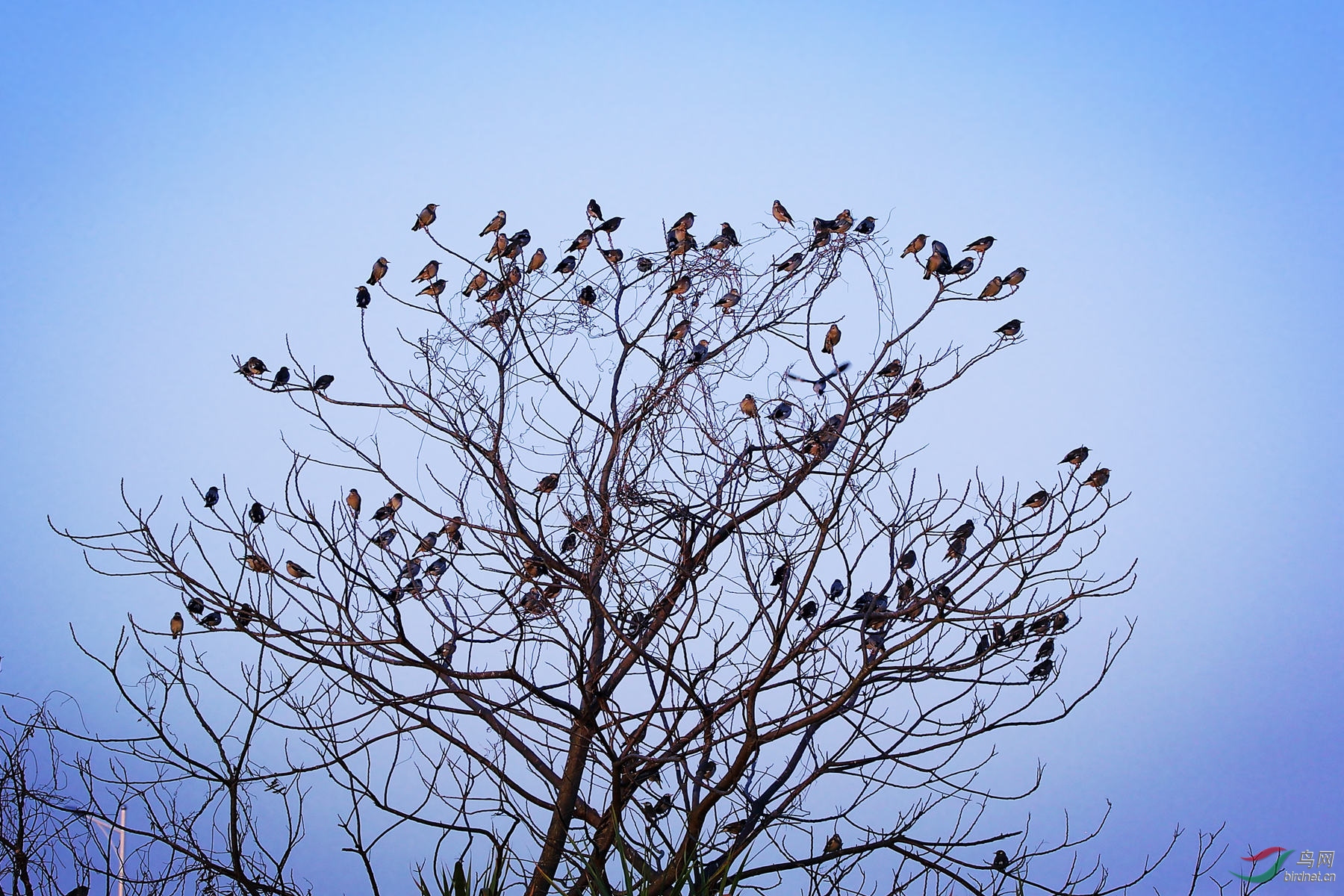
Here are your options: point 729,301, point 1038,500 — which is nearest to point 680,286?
point 729,301

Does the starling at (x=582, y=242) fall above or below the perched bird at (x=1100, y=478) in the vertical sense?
above

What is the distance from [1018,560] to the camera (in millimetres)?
3801

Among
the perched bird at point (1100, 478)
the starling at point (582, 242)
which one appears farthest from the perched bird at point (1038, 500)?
the starling at point (582, 242)

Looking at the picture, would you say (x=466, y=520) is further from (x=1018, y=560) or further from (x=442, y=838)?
(x=1018, y=560)

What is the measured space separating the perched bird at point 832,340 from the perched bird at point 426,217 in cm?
203

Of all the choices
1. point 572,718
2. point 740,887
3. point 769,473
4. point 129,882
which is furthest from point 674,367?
point 129,882

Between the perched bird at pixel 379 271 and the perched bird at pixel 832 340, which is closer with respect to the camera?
the perched bird at pixel 832 340

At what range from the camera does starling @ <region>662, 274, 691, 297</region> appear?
4730mm

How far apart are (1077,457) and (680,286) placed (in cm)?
204

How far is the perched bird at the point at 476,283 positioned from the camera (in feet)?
15.4

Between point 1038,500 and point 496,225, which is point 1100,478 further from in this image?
point 496,225

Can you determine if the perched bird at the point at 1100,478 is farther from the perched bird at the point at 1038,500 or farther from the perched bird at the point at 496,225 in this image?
the perched bird at the point at 496,225

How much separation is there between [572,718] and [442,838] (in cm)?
70

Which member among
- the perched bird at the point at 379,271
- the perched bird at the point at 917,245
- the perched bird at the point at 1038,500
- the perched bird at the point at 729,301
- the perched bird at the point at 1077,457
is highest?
the perched bird at the point at 379,271
